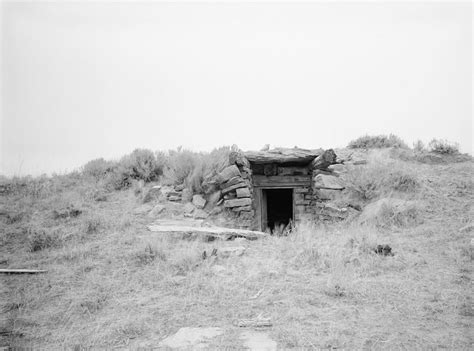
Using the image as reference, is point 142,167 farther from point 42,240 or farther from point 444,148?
point 444,148

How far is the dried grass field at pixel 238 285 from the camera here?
9.93 ft

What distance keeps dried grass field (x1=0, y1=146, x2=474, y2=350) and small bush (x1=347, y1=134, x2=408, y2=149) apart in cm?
496

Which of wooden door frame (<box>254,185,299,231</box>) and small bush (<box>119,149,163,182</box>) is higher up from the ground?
small bush (<box>119,149,163,182</box>)

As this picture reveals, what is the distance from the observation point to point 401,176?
8359 mm

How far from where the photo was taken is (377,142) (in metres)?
12.0

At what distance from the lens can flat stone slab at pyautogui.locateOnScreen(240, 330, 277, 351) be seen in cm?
276

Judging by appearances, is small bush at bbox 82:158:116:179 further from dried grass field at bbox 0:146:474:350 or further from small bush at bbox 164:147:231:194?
dried grass field at bbox 0:146:474:350

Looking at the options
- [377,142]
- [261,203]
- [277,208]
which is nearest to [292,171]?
[261,203]

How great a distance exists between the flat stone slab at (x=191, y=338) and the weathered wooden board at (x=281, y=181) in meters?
6.26

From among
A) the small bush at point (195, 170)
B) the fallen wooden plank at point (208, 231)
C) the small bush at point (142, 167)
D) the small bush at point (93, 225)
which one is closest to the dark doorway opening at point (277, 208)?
the small bush at point (195, 170)

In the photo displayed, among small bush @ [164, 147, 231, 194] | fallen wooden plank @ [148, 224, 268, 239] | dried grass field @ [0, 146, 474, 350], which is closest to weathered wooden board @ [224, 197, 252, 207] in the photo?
small bush @ [164, 147, 231, 194]

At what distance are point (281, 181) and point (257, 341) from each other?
21.6 feet

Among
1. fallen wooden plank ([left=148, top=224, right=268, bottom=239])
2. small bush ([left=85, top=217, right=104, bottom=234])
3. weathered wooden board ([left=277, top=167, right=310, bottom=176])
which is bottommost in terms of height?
fallen wooden plank ([left=148, top=224, right=268, bottom=239])

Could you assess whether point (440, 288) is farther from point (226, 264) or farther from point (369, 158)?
point (369, 158)
